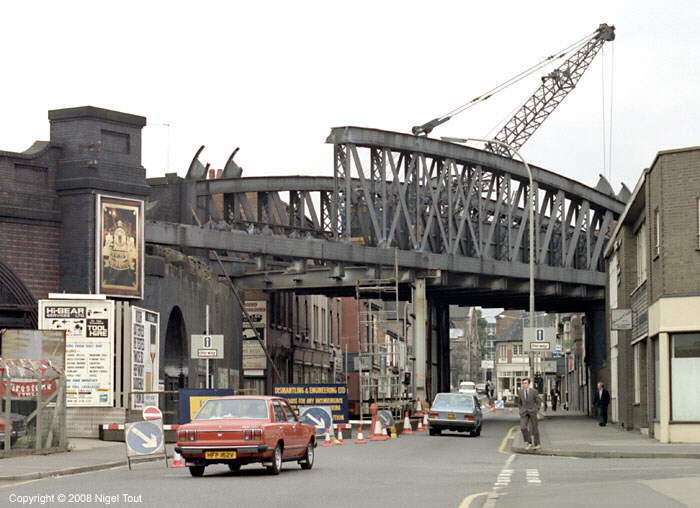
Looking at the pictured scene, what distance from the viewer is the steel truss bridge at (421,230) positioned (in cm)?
5247

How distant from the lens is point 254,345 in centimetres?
6612

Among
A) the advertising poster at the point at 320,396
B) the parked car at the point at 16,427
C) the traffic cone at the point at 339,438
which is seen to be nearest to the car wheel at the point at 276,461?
the parked car at the point at 16,427

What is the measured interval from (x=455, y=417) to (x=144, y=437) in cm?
1912

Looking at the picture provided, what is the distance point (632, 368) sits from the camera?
44344mm

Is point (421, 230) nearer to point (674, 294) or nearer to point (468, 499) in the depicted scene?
point (674, 294)

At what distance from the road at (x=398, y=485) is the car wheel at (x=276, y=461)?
21cm

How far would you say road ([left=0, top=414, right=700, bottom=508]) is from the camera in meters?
16.4

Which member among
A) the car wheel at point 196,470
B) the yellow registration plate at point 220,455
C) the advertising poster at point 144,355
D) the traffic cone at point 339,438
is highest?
the advertising poster at point 144,355

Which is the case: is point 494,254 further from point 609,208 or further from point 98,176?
point 98,176

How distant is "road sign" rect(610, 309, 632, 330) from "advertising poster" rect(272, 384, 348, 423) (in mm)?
8646

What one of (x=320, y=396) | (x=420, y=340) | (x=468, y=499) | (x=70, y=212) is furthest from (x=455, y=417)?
(x=468, y=499)

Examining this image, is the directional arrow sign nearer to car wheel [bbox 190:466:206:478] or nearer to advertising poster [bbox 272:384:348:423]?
car wheel [bbox 190:466:206:478]

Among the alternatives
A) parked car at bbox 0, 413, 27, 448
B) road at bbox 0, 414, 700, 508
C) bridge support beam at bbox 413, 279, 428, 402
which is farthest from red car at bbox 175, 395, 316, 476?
bridge support beam at bbox 413, 279, 428, 402

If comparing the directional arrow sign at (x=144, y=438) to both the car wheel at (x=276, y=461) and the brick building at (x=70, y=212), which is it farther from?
the brick building at (x=70, y=212)
